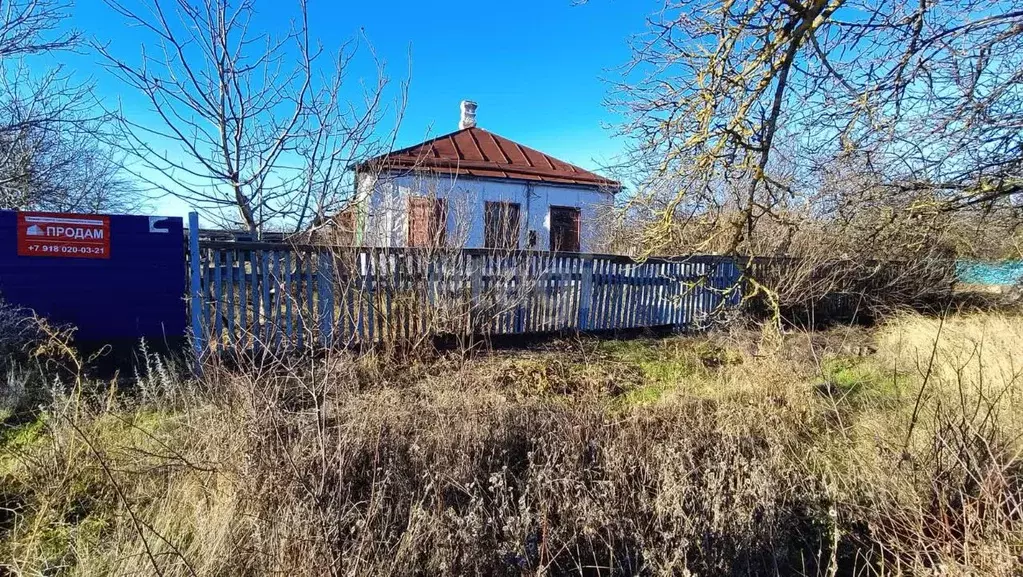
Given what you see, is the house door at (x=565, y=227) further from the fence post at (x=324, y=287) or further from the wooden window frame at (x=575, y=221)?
the fence post at (x=324, y=287)

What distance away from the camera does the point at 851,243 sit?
24.9 ft

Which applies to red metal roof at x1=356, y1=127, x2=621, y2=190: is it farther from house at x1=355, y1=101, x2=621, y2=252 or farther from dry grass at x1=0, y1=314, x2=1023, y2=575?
dry grass at x1=0, y1=314, x2=1023, y2=575

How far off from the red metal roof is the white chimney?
2.16ft

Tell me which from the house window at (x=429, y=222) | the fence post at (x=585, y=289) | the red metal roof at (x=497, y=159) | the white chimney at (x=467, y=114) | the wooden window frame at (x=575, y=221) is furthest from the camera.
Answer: the white chimney at (x=467, y=114)

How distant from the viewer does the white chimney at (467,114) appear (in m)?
15.8

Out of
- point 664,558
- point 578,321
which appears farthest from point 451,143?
point 664,558

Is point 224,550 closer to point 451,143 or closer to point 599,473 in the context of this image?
point 599,473

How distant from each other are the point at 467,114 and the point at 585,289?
450 inches

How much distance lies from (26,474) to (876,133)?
7.52 meters

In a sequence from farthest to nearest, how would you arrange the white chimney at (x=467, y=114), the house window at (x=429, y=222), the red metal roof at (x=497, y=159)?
the white chimney at (x=467, y=114) < the red metal roof at (x=497, y=159) < the house window at (x=429, y=222)

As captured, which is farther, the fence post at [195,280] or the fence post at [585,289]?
the fence post at [585,289]

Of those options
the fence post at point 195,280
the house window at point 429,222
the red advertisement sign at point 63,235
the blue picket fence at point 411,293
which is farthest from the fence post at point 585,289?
the red advertisement sign at point 63,235

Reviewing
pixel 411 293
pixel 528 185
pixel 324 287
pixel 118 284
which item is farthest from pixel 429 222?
pixel 528 185

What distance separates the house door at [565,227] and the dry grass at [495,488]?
1069 centimetres
